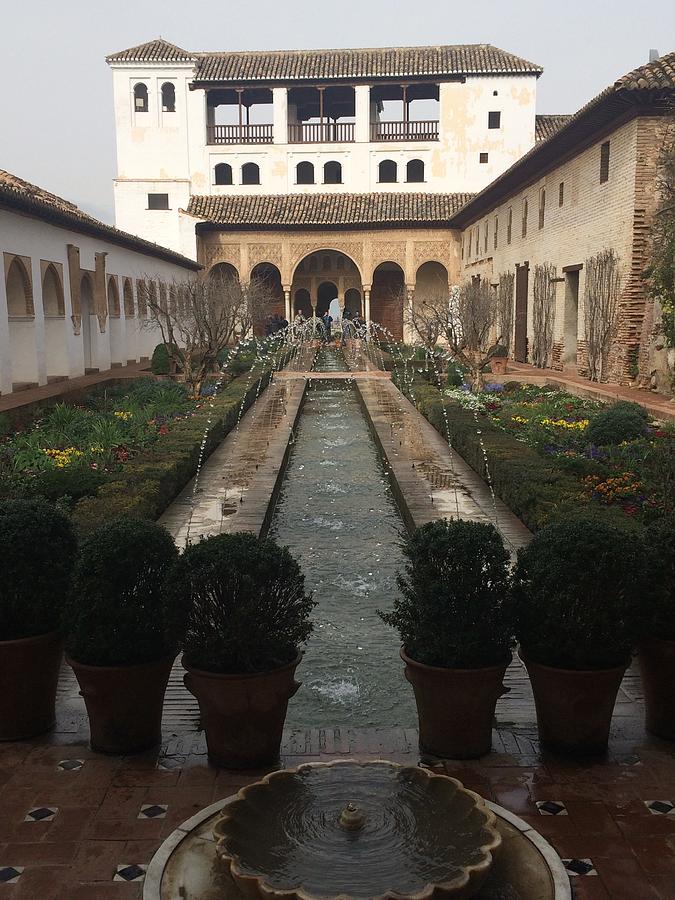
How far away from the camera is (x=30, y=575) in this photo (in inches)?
165

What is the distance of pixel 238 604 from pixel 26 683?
4.03ft

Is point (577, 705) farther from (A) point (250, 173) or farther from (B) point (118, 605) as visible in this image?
(A) point (250, 173)

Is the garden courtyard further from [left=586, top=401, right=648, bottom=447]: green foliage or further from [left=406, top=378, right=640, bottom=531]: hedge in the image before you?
[left=586, top=401, right=648, bottom=447]: green foliage

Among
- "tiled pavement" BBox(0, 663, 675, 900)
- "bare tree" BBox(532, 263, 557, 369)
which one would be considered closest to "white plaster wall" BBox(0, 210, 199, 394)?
"bare tree" BBox(532, 263, 557, 369)

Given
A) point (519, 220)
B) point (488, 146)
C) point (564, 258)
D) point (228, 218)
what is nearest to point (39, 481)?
point (564, 258)

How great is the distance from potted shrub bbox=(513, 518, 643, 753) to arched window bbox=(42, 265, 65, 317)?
17.2m

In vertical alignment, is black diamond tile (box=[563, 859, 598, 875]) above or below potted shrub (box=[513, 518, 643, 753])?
below

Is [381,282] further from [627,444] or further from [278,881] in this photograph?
[278,881]

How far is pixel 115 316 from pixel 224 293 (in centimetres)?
333

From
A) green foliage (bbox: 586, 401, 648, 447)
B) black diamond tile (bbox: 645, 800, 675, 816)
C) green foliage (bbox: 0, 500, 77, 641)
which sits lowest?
black diamond tile (bbox: 645, 800, 675, 816)

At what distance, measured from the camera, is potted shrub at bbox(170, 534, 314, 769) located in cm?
381

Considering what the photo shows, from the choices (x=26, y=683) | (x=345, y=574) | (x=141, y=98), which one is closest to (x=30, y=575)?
(x=26, y=683)

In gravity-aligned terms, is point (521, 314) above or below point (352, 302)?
below

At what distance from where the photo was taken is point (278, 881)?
2.77 m
